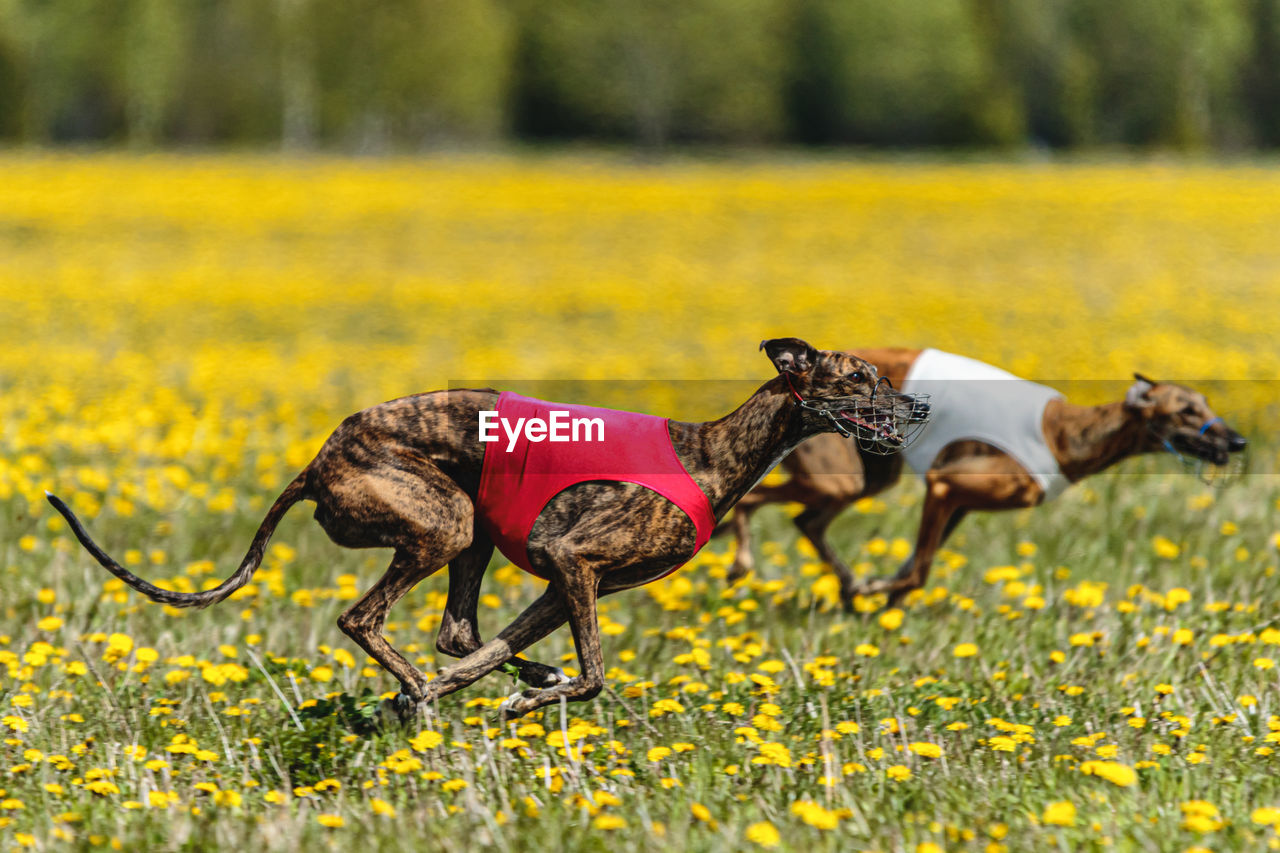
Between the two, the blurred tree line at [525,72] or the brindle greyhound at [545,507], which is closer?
the brindle greyhound at [545,507]

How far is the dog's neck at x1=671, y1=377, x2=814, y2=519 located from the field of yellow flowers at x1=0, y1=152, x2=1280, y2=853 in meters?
0.70

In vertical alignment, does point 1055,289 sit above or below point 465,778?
above

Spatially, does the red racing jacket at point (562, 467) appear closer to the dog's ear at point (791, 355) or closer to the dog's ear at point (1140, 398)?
the dog's ear at point (791, 355)

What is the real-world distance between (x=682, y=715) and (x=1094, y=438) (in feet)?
8.71

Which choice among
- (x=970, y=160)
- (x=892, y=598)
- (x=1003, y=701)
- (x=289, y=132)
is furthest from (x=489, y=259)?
(x=289, y=132)

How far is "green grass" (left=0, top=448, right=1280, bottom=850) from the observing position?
130 inches

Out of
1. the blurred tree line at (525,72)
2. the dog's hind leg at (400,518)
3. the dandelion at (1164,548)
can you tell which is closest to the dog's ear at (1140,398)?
the dandelion at (1164,548)

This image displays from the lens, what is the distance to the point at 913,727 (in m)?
4.12

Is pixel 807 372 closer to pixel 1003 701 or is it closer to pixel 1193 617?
pixel 1003 701

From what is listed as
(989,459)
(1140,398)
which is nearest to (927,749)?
(989,459)

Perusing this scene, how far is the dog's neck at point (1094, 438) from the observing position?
231 inches

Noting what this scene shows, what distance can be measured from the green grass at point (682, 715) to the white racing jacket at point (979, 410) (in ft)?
1.92

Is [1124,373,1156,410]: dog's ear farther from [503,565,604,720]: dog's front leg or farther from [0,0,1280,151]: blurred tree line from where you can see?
[0,0,1280,151]: blurred tree line

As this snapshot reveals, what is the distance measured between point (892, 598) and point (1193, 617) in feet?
4.06
